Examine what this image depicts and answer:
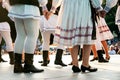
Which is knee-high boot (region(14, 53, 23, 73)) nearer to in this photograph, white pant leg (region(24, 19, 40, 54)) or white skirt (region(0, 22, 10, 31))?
white pant leg (region(24, 19, 40, 54))

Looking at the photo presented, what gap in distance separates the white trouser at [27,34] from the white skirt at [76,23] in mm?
382

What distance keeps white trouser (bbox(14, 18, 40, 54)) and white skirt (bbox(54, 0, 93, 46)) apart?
38 centimetres

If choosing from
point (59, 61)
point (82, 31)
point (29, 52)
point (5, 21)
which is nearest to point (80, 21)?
point (82, 31)

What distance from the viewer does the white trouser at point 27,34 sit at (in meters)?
5.09

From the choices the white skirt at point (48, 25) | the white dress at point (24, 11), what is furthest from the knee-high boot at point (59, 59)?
the white dress at point (24, 11)

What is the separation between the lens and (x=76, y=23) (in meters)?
4.95

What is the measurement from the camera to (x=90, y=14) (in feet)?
16.2

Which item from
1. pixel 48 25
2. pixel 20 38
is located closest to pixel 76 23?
pixel 20 38

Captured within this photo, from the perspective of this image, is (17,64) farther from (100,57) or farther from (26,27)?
(100,57)

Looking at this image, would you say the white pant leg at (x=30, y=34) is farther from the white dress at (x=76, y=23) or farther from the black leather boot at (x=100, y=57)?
the black leather boot at (x=100, y=57)

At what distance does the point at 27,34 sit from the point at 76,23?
729 millimetres

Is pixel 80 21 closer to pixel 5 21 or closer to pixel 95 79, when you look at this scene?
pixel 95 79

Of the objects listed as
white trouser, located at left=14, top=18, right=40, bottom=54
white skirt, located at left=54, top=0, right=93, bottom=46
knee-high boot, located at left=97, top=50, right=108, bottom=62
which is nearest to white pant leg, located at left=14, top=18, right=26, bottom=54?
white trouser, located at left=14, top=18, right=40, bottom=54

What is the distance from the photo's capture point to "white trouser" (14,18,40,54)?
5094mm
